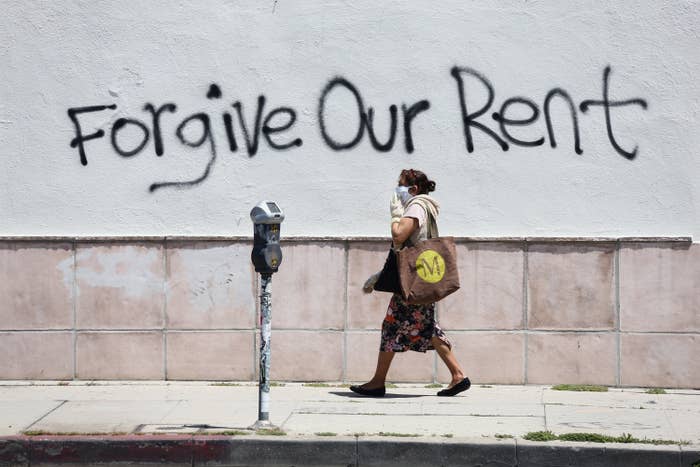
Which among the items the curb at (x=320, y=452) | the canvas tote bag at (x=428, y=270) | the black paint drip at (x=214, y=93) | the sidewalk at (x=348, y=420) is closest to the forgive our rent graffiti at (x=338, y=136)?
the black paint drip at (x=214, y=93)

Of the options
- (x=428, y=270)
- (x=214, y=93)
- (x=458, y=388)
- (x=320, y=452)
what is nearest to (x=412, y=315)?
(x=428, y=270)

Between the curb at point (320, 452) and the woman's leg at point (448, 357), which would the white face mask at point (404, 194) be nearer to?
the woman's leg at point (448, 357)

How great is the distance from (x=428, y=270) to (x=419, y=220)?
1.17ft

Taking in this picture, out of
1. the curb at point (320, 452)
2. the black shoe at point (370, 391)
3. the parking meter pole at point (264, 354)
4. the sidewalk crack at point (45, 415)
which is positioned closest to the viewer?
the curb at point (320, 452)

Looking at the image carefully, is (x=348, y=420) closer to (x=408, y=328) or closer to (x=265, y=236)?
(x=408, y=328)

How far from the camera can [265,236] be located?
757 centimetres

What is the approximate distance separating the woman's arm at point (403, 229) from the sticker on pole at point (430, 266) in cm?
17

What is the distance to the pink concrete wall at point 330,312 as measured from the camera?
9.43 metres

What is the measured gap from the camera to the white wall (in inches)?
371

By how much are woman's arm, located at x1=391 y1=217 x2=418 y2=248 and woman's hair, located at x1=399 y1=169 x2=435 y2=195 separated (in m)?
0.31

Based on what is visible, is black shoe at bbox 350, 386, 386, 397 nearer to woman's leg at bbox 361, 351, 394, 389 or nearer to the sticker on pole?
woman's leg at bbox 361, 351, 394, 389

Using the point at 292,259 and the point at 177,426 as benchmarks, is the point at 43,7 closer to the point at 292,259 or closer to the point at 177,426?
the point at 292,259

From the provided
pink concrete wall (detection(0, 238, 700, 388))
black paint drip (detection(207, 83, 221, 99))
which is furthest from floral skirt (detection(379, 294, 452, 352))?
black paint drip (detection(207, 83, 221, 99))

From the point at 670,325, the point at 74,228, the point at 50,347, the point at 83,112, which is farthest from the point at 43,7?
the point at 670,325
